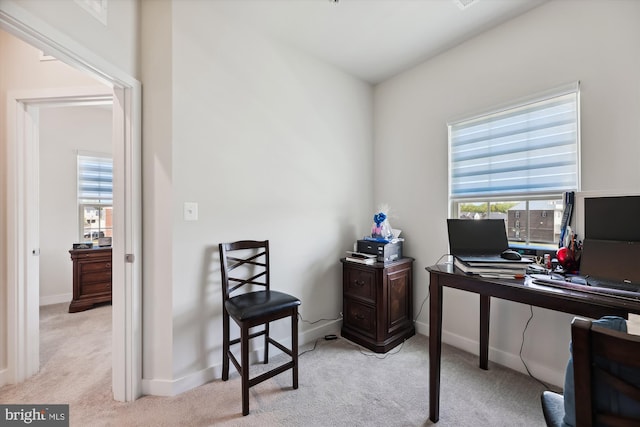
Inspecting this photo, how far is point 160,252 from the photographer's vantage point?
1.79 m

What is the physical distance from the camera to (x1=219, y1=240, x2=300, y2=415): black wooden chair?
1631 mm

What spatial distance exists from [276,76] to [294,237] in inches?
59.7

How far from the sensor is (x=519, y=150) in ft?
6.80

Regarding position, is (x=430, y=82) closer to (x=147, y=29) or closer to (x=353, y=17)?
(x=353, y=17)

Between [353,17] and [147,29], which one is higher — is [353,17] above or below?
above

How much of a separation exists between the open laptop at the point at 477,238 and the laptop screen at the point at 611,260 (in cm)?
44

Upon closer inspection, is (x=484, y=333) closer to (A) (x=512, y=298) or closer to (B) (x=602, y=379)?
(A) (x=512, y=298)

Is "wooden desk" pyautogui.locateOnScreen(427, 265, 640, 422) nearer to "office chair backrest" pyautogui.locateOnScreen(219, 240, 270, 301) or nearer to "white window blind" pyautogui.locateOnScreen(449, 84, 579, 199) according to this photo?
"white window blind" pyautogui.locateOnScreen(449, 84, 579, 199)

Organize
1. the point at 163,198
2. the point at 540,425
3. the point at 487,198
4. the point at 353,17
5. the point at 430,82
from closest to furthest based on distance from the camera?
the point at 540,425
the point at 163,198
the point at 353,17
the point at 487,198
the point at 430,82

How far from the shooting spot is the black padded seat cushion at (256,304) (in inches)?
65.7

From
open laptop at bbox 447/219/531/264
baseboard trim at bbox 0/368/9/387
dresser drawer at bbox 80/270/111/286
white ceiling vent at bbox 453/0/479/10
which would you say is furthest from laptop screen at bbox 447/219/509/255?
dresser drawer at bbox 80/270/111/286

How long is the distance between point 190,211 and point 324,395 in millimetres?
1625

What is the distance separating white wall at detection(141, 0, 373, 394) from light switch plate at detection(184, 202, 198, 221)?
0.11ft

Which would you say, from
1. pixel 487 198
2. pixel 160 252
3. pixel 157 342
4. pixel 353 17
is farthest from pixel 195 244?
pixel 487 198
